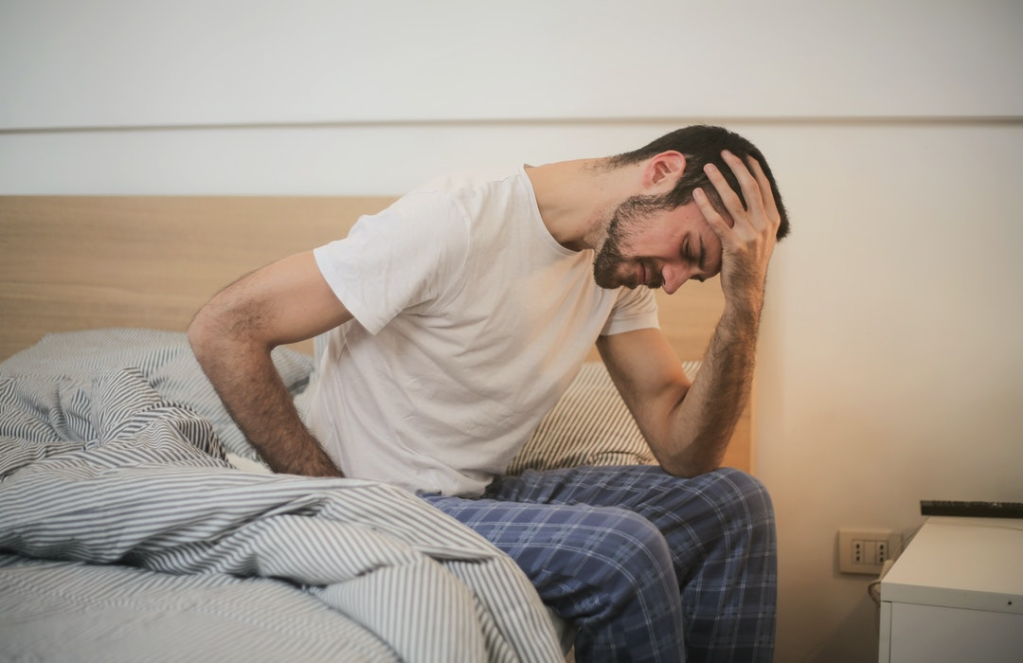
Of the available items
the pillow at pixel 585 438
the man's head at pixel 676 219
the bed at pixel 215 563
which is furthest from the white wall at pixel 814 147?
the bed at pixel 215 563

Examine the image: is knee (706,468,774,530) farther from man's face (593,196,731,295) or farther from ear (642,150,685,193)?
ear (642,150,685,193)

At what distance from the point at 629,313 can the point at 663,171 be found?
0.92 feet

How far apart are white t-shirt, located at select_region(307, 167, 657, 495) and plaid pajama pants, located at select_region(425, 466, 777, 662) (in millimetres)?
92

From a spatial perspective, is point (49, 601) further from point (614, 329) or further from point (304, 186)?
point (304, 186)

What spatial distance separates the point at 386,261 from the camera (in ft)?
3.80

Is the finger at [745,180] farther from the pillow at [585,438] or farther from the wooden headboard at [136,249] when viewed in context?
the wooden headboard at [136,249]

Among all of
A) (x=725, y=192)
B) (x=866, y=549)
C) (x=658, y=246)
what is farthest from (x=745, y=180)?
(x=866, y=549)

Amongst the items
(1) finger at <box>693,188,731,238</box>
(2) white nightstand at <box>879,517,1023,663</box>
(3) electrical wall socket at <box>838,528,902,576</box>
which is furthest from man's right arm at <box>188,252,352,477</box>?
(3) electrical wall socket at <box>838,528,902,576</box>

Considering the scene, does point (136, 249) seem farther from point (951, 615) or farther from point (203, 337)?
point (951, 615)

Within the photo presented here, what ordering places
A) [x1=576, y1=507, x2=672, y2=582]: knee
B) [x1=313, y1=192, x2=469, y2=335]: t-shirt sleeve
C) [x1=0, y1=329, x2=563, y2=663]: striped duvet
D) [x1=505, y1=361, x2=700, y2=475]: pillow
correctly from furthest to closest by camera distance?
1. [x1=505, y1=361, x2=700, y2=475]: pillow
2. [x1=313, y1=192, x2=469, y2=335]: t-shirt sleeve
3. [x1=576, y1=507, x2=672, y2=582]: knee
4. [x1=0, y1=329, x2=563, y2=663]: striped duvet

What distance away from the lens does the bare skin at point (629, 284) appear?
1195mm

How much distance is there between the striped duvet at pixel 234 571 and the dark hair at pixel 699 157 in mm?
604

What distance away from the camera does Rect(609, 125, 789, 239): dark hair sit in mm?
Answer: 1276

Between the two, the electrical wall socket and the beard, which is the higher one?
the beard
